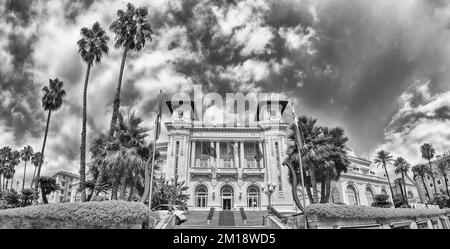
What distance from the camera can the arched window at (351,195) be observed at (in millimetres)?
46875

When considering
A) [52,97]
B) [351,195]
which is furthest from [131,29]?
[351,195]

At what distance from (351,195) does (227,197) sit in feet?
74.7

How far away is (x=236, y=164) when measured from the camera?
147ft

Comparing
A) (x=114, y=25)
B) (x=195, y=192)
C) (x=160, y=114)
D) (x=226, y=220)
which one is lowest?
(x=226, y=220)

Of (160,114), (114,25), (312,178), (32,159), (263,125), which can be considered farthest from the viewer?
(32,159)

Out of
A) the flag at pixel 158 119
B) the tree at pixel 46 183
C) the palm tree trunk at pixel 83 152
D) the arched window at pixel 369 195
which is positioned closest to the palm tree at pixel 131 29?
the palm tree trunk at pixel 83 152

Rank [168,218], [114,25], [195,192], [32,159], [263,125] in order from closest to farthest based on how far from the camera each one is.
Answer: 1. [168,218]
2. [114,25]
3. [195,192]
4. [263,125]
5. [32,159]

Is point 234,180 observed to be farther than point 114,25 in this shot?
Yes

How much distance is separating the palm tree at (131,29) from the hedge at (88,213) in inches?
599

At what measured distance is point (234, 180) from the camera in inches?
1710
